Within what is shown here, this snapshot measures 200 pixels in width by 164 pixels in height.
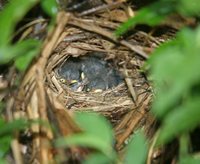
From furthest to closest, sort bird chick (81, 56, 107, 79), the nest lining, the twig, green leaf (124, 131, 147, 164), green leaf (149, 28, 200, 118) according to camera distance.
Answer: bird chick (81, 56, 107, 79) → the nest lining → the twig → green leaf (124, 131, 147, 164) → green leaf (149, 28, 200, 118)

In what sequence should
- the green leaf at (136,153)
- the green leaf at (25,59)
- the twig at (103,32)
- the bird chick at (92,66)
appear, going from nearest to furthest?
the green leaf at (136,153), the green leaf at (25,59), the twig at (103,32), the bird chick at (92,66)

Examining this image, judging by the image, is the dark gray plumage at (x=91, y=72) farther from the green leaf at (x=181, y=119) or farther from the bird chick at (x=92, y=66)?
the green leaf at (x=181, y=119)

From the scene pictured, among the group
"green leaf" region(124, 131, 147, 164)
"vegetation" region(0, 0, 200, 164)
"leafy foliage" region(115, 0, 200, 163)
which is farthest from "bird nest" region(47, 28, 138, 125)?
"leafy foliage" region(115, 0, 200, 163)

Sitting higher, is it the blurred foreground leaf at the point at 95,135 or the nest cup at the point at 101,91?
the blurred foreground leaf at the point at 95,135

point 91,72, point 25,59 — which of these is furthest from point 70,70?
point 25,59

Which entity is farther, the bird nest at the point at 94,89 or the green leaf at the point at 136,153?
the bird nest at the point at 94,89

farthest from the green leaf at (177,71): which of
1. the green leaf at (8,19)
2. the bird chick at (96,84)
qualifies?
the bird chick at (96,84)

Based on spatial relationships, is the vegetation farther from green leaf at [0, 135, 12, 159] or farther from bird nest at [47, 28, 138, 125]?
bird nest at [47, 28, 138, 125]

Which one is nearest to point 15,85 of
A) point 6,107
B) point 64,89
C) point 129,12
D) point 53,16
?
point 6,107

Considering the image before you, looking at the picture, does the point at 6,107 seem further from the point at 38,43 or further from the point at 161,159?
the point at 161,159

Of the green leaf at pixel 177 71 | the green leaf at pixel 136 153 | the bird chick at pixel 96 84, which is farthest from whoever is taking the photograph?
the bird chick at pixel 96 84
